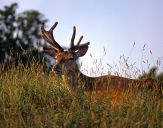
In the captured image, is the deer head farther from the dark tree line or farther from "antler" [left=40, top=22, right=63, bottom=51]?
the dark tree line

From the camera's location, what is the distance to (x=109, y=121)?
303 inches

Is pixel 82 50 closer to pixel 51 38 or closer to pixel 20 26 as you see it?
pixel 51 38

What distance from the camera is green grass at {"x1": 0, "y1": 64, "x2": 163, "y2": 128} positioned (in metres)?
7.49

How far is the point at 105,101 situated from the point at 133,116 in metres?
0.96

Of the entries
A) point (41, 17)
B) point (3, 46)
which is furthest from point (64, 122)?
point (41, 17)

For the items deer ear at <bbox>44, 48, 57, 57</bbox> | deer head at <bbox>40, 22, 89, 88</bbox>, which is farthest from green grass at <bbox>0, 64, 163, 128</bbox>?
deer ear at <bbox>44, 48, 57, 57</bbox>

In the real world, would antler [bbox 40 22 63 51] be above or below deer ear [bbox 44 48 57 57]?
above

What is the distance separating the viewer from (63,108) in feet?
26.8

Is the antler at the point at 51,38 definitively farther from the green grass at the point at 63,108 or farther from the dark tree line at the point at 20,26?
the dark tree line at the point at 20,26

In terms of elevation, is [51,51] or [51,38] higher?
[51,38]

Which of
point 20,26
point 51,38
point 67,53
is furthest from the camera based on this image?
point 20,26

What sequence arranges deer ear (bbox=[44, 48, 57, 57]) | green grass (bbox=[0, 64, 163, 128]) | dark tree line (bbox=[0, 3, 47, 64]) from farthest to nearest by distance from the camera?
dark tree line (bbox=[0, 3, 47, 64]) → deer ear (bbox=[44, 48, 57, 57]) → green grass (bbox=[0, 64, 163, 128])

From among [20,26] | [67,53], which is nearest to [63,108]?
[67,53]

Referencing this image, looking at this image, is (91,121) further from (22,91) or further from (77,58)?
(77,58)
